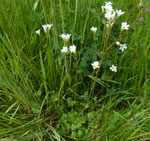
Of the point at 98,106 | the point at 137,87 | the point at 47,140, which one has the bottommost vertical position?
the point at 47,140

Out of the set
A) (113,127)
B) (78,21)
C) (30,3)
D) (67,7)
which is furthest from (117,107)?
(30,3)

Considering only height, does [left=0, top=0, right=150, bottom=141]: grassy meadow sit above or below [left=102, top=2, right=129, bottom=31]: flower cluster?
below

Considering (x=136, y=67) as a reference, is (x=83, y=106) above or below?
below

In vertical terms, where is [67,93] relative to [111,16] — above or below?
below

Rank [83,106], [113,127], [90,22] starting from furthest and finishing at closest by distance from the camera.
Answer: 1. [90,22]
2. [83,106]
3. [113,127]

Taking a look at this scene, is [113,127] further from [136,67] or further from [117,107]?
[136,67]

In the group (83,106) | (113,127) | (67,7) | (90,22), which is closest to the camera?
(113,127)

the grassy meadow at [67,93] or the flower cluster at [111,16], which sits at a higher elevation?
the flower cluster at [111,16]

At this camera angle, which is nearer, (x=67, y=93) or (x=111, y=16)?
(x=111, y=16)

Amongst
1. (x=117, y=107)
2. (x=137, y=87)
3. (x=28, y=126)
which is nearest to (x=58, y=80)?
(x=28, y=126)

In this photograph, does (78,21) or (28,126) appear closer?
(28,126)

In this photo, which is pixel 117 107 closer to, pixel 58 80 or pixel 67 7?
pixel 58 80
